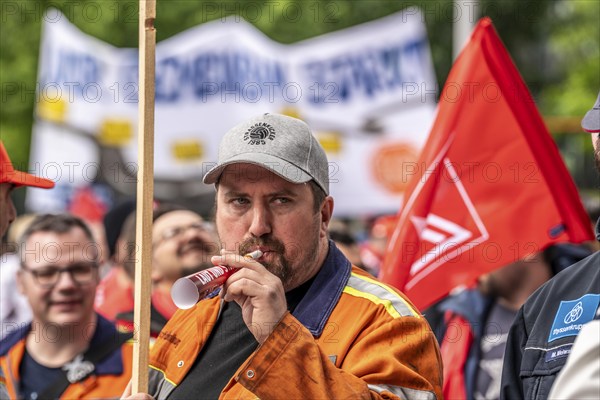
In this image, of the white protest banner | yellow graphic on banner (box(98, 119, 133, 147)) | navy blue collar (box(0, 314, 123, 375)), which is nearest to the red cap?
navy blue collar (box(0, 314, 123, 375))

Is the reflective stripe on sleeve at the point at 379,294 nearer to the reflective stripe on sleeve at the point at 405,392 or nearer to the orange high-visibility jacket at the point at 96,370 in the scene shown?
the reflective stripe on sleeve at the point at 405,392

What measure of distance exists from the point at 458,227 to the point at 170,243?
192 centimetres

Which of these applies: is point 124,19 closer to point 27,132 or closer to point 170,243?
point 27,132

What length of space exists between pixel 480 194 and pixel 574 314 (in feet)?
5.83

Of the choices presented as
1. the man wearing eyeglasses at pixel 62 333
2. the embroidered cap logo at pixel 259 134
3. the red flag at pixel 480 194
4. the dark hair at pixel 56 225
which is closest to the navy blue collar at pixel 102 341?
the man wearing eyeglasses at pixel 62 333

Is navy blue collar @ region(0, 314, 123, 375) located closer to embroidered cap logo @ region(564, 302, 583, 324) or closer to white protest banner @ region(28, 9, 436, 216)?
embroidered cap logo @ region(564, 302, 583, 324)

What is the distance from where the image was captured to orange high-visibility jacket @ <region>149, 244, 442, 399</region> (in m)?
2.59

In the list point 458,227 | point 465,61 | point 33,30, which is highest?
point 33,30

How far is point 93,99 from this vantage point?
1145 cm

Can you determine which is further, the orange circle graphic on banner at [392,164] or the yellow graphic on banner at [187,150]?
the yellow graphic on banner at [187,150]

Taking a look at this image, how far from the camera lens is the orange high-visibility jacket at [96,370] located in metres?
4.52

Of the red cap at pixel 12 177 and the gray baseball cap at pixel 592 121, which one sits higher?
the gray baseball cap at pixel 592 121

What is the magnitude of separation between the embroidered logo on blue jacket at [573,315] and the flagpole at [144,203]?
1217mm

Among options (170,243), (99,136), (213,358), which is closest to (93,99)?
(99,136)
